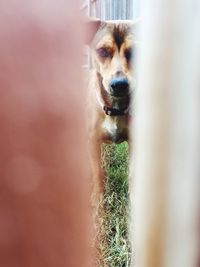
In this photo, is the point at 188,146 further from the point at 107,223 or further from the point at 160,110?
the point at 107,223

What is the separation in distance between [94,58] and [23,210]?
47.2 inches

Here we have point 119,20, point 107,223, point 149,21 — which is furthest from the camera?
point 107,223

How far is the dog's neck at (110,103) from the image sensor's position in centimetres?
132

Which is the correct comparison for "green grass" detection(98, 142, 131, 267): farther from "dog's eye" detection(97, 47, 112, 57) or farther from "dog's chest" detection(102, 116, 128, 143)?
"dog's eye" detection(97, 47, 112, 57)

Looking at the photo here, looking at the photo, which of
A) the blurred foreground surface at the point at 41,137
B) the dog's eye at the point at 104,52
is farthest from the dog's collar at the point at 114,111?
the blurred foreground surface at the point at 41,137

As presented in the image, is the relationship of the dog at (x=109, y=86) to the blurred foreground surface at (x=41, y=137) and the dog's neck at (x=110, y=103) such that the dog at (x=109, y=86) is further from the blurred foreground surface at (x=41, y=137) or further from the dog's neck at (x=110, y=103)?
the blurred foreground surface at (x=41, y=137)

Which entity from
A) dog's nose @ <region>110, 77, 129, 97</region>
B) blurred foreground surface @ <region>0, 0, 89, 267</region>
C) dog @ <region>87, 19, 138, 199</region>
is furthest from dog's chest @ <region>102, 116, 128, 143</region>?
blurred foreground surface @ <region>0, 0, 89, 267</region>

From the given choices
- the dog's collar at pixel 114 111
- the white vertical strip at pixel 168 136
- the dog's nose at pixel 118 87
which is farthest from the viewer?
the dog's collar at pixel 114 111

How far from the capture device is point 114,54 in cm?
129

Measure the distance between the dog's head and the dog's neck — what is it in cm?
3

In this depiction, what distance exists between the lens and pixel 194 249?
0.14 m

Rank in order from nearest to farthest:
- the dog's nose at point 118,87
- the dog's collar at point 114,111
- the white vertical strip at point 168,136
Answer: the white vertical strip at point 168,136 → the dog's nose at point 118,87 → the dog's collar at point 114,111

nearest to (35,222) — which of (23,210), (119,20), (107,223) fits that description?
(23,210)

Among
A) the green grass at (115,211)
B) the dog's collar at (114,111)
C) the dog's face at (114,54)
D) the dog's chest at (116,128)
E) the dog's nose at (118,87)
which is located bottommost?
the green grass at (115,211)
